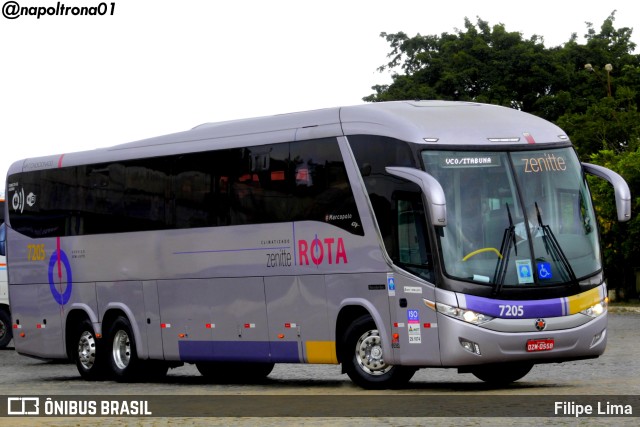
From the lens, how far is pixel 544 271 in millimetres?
17406

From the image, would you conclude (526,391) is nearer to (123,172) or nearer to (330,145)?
(330,145)

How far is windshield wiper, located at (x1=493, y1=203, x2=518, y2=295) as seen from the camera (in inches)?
673

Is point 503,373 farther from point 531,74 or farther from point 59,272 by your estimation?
point 531,74

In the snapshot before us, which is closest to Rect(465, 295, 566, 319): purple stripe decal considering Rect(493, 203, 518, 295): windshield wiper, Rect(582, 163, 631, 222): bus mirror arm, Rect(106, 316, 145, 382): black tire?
Rect(493, 203, 518, 295): windshield wiper

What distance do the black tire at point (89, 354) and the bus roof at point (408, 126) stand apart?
4356 mm

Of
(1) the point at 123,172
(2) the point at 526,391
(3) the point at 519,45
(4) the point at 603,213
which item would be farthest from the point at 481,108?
(3) the point at 519,45

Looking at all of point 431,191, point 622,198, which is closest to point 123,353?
point 431,191

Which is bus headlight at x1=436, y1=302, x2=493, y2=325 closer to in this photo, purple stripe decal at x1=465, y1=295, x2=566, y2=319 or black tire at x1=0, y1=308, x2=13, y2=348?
purple stripe decal at x1=465, y1=295, x2=566, y2=319

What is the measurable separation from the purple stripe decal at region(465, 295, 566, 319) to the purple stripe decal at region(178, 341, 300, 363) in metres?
3.45

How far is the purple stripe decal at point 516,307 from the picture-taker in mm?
17031

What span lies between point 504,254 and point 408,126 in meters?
1.98

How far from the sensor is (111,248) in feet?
76.0

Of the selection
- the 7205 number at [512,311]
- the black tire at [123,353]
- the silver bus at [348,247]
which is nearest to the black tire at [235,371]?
the silver bus at [348,247]

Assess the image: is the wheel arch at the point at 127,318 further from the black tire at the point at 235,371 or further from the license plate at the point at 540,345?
the license plate at the point at 540,345
